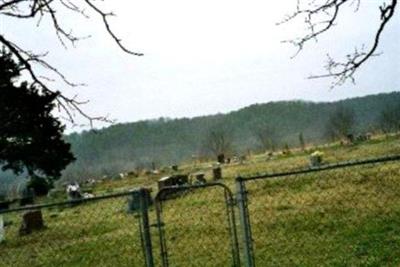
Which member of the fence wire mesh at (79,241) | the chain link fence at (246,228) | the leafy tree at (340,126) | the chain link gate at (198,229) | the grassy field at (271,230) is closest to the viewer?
the chain link fence at (246,228)

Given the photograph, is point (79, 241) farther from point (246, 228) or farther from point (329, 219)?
point (246, 228)

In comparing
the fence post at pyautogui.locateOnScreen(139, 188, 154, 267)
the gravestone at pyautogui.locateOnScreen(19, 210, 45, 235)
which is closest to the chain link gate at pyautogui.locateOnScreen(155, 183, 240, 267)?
the fence post at pyautogui.locateOnScreen(139, 188, 154, 267)

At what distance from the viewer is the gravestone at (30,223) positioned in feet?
64.1

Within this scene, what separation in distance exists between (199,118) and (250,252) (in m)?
149

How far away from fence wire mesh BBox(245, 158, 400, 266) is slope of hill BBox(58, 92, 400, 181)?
11611 cm

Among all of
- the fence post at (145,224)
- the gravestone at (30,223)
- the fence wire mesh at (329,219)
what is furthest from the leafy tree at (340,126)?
the fence post at (145,224)

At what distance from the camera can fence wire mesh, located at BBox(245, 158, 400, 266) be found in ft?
32.7

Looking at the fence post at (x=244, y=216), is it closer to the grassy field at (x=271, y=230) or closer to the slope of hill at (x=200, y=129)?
the grassy field at (x=271, y=230)

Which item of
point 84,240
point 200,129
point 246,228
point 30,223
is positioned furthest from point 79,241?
point 200,129

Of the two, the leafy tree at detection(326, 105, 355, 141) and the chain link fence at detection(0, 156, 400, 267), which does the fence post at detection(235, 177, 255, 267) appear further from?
the leafy tree at detection(326, 105, 355, 141)

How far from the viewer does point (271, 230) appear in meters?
12.9

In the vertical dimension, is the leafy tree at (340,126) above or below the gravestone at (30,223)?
above

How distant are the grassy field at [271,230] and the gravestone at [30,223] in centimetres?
43

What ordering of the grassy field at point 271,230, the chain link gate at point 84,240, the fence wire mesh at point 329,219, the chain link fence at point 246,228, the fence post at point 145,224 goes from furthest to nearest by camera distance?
the chain link gate at point 84,240
the grassy field at point 271,230
the fence wire mesh at point 329,219
the chain link fence at point 246,228
the fence post at point 145,224
